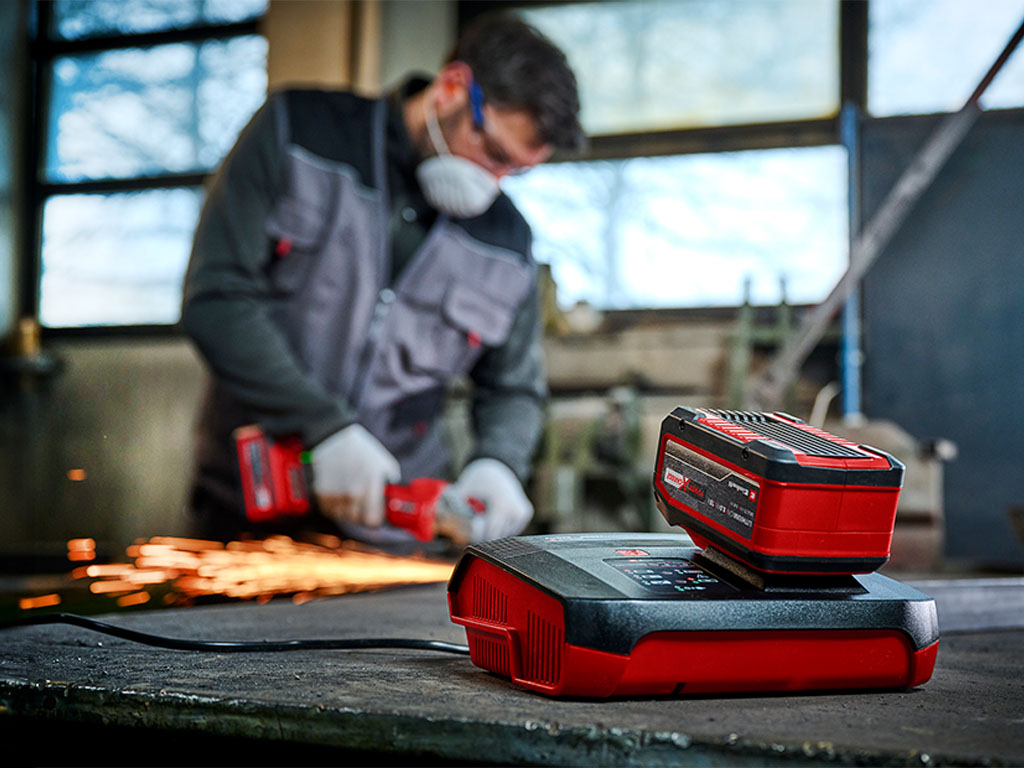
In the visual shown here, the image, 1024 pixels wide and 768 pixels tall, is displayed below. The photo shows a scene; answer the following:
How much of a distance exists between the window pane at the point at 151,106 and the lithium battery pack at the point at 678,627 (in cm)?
446

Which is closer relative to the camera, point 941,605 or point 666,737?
point 666,737

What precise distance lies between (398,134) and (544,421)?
1.42m

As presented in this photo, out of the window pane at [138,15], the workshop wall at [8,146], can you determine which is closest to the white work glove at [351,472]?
the window pane at [138,15]

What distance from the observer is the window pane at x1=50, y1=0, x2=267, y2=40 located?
486 centimetres

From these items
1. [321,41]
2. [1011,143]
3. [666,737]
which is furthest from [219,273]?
[1011,143]

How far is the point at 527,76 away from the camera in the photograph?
2.05 m

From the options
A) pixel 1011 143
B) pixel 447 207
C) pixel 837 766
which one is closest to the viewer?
pixel 837 766

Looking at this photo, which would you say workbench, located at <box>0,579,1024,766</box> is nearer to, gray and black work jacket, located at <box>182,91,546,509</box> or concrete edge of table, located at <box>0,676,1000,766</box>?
concrete edge of table, located at <box>0,676,1000,766</box>

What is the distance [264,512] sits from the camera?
1.82m

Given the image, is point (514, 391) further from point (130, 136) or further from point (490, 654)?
point (130, 136)

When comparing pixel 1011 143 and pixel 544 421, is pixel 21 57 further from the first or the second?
pixel 1011 143

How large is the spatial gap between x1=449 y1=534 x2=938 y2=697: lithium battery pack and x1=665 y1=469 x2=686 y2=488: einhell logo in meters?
0.06

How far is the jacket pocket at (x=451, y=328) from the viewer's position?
86.1 inches

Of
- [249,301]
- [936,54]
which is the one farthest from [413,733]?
[936,54]
